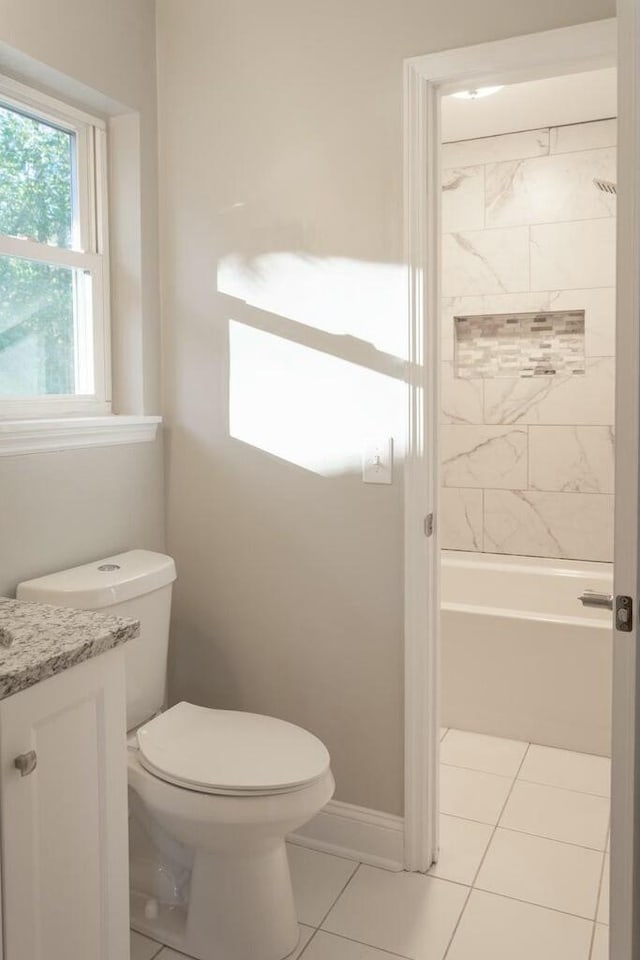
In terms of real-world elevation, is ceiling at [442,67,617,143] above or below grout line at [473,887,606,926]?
above

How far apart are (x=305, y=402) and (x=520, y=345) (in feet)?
6.03

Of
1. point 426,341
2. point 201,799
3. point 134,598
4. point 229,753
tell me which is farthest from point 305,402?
point 201,799

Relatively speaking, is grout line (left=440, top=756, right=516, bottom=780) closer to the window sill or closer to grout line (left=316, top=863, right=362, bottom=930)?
grout line (left=316, top=863, right=362, bottom=930)

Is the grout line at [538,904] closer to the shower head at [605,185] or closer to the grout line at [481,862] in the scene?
the grout line at [481,862]

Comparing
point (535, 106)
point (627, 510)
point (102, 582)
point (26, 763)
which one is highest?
point (535, 106)

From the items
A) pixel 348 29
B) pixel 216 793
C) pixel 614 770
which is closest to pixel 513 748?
pixel 216 793

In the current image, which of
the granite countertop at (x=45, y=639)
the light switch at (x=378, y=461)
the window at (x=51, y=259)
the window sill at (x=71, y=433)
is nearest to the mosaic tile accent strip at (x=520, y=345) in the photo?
the light switch at (x=378, y=461)

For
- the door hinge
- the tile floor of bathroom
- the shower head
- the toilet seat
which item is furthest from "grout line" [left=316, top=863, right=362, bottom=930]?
the shower head

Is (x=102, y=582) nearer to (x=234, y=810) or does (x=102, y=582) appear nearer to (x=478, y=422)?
(x=234, y=810)

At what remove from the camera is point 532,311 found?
12.3 feet

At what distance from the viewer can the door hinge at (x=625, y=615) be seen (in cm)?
128

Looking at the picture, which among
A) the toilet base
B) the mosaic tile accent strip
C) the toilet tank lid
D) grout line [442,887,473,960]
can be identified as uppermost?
the mosaic tile accent strip

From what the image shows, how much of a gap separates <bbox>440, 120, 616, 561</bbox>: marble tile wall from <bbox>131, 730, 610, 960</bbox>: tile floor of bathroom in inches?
52.1

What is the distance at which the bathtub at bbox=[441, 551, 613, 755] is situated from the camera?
2939 mm
